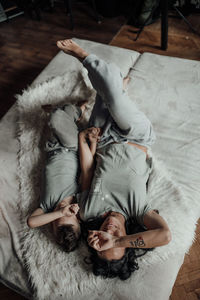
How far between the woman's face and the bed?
4.4 inches

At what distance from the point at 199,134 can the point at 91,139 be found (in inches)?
23.4

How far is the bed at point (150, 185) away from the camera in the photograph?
880 millimetres

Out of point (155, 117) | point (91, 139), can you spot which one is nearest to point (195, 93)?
point (155, 117)

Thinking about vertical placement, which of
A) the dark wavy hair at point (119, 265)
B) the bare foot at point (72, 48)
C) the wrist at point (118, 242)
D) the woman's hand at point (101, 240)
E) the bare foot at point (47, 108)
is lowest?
the dark wavy hair at point (119, 265)

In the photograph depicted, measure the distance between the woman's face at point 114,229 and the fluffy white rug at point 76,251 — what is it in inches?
4.4

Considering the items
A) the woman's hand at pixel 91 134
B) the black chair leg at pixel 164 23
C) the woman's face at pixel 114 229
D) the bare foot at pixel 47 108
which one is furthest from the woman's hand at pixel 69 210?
the black chair leg at pixel 164 23

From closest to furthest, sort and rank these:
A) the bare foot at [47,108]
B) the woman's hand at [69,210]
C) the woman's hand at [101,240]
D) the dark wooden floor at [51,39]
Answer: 1. the woman's hand at [101,240]
2. the woman's hand at [69,210]
3. the bare foot at [47,108]
4. the dark wooden floor at [51,39]

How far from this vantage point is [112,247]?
2.75 ft

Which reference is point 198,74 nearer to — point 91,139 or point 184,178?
point 184,178

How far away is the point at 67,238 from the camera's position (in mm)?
921

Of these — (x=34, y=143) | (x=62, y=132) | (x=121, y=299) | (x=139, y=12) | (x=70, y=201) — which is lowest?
(x=121, y=299)

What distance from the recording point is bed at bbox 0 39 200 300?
88 centimetres

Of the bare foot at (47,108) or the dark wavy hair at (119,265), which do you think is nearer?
the dark wavy hair at (119,265)

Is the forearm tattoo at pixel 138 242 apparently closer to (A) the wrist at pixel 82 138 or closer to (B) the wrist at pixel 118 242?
(B) the wrist at pixel 118 242
